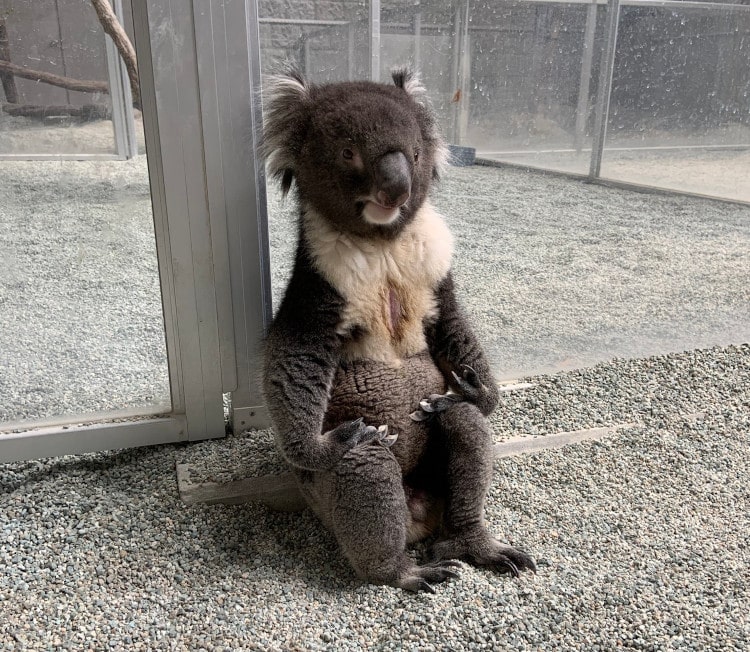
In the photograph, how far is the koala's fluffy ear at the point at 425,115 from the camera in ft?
6.26

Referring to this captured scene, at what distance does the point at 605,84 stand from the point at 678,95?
45 centimetres

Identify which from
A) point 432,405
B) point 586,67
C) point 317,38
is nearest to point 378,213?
point 432,405

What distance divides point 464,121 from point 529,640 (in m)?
1.92

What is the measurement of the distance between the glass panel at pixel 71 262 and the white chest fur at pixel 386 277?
75 centimetres

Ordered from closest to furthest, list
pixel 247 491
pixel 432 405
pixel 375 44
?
pixel 432 405, pixel 247 491, pixel 375 44

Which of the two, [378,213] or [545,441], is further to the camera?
[545,441]

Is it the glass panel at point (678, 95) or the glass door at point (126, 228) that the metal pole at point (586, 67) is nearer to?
the glass panel at point (678, 95)

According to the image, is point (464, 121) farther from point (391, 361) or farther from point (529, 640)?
point (529, 640)

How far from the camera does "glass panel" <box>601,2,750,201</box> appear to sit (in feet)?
9.61

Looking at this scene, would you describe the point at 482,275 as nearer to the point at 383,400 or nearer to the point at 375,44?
the point at 375,44

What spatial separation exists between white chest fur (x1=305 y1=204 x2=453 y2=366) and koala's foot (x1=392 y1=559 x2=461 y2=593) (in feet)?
1.91

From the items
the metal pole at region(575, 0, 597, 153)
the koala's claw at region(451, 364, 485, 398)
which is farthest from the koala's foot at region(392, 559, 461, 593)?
the metal pole at region(575, 0, 597, 153)

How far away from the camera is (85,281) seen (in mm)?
2250

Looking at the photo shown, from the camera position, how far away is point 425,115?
1.91 metres
